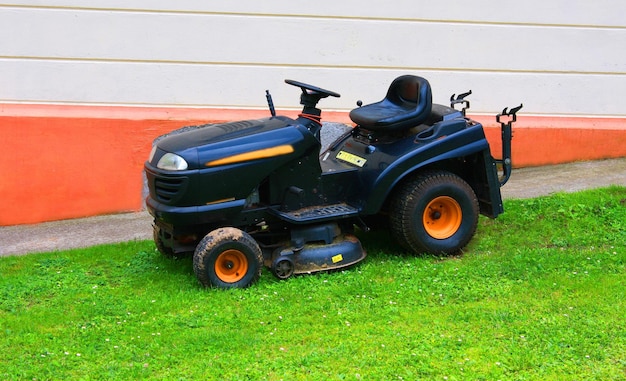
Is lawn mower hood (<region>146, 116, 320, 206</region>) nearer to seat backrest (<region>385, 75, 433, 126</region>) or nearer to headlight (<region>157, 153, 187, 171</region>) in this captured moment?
headlight (<region>157, 153, 187, 171</region>)

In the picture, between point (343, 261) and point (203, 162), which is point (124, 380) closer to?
point (203, 162)

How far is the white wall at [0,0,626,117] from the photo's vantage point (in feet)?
24.7

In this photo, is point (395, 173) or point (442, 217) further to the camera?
point (442, 217)

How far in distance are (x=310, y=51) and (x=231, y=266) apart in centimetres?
321

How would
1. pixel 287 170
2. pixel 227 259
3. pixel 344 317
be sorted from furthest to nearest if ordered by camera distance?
pixel 287 170
pixel 227 259
pixel 344 317

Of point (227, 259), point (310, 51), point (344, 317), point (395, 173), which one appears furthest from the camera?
point (310, 51)

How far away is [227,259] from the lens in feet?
17.6

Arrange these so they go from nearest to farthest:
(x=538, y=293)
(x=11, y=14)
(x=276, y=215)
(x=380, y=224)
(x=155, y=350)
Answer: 1. (x=155, y=350)
2. (x=538, y=293)
3. (x=276, y=215)
4. (x=380, y=224)
5. (x=11, y=14)

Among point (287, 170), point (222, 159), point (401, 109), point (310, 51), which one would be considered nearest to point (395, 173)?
point (401, 109)

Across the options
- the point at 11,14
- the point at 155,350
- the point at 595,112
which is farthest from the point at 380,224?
the point at 11,14

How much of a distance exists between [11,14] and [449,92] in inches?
180

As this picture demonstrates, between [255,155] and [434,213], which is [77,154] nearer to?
[255,155]

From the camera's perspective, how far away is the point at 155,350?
14.5ft

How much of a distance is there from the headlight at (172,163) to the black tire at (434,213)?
171 cm
